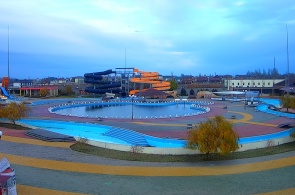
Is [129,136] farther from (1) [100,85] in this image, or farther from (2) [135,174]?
(1) [100,85]

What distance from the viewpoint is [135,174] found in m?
11.9

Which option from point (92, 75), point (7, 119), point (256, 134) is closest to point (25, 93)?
point (92, 75)

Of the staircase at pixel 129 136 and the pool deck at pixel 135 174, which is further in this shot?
the staircase at pixel 129 136

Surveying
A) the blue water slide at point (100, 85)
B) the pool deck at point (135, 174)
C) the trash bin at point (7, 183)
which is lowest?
the pool deck at point (135, 174)

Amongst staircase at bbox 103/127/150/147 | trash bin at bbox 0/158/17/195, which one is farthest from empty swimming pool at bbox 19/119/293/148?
trash bin at bbox 0/158/17/195

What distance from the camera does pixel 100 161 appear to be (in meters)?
13.6

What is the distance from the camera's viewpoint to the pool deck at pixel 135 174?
10.2 metres

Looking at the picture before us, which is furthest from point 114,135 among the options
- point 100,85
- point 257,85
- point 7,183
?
point 257,85

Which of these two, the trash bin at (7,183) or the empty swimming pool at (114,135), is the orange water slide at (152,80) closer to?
the empty swimming pool at (114,135)

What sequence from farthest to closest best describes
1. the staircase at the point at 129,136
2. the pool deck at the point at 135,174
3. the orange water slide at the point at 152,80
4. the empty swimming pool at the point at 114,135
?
the orange water slide at the point at 152,80 < the staircase at the point at 129,136 < the empty swimming pool at the point at 114,135 < the pool deck at the point at 135,174

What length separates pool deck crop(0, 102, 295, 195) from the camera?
33.5ft

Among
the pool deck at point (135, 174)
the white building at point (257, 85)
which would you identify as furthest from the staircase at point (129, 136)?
the white building at point (257, 85)

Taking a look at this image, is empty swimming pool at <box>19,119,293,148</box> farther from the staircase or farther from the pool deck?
the pool deck

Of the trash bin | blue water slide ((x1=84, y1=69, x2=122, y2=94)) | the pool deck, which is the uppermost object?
blue water slide ((x1=84, y1=69, x2=122, y2=94))
